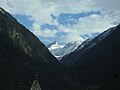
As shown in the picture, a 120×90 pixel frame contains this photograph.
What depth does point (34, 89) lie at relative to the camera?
171 feet
